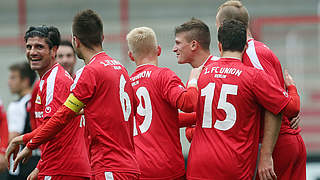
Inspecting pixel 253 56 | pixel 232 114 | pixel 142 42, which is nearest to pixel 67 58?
pixel 142 42

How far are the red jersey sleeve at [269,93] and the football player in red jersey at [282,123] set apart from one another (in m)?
0.23

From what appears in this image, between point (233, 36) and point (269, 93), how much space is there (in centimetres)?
59

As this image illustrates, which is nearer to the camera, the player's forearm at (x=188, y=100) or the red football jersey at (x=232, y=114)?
the red football jersey at (x=232, y=114)

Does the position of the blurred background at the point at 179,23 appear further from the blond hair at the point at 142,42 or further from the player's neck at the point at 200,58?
the blond hair at the point at 142,42

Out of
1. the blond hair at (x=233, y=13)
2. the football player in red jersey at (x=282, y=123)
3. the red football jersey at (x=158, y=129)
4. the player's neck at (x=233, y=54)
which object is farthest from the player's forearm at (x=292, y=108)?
the red football jersey at (x=158, y=129)

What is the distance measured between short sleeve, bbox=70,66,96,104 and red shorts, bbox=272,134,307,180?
1.82m

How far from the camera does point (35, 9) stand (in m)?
15.0

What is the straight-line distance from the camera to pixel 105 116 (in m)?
4.59

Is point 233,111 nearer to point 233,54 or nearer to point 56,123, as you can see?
point 233,54

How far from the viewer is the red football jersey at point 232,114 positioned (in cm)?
465

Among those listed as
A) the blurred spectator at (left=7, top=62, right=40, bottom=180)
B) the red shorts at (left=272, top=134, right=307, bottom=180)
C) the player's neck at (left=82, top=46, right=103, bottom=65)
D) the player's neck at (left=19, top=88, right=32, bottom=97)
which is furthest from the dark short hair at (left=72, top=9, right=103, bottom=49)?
the player's neck at (left=19, top=88, right=32, bottom=97)

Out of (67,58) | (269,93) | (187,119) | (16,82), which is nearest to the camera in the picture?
(269,93)

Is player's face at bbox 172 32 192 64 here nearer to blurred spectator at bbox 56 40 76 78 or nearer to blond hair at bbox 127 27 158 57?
blond hair at bbox 127 27 158 57

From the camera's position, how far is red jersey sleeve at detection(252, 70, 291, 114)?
4625 millimetres
